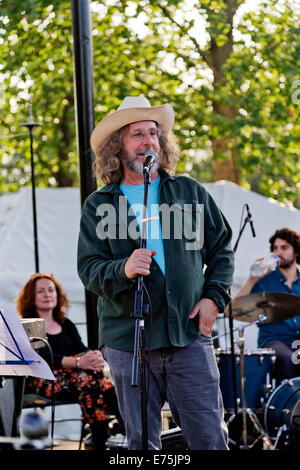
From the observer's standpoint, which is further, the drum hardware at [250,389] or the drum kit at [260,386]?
the drum hardware at [250,389]

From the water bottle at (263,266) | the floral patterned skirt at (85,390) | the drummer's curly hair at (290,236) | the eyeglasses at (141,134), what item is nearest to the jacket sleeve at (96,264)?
the eyeglasses at (141,134)

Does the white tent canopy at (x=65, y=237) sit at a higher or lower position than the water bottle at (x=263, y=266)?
higher

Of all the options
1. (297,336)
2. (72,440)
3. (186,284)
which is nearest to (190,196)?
(186,284)

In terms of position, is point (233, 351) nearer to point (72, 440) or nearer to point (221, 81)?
point (72, 440)

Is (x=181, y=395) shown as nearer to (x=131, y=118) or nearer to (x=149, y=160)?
(x=149, y=160)

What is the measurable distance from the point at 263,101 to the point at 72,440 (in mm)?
5858

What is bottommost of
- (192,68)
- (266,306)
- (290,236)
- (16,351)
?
(16,351)

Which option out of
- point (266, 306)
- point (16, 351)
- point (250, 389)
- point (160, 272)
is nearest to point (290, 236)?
point (266, 306)

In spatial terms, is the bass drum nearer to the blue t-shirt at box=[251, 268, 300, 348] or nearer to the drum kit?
the drum kit

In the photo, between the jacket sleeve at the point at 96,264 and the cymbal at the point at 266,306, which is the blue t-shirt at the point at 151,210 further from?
the cymbal at the point at 266,306

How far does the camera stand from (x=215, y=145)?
37.6 feet

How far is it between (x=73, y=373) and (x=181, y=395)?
8.89 ft

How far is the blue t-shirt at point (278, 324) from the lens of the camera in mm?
6508

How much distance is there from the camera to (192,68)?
11203mm
